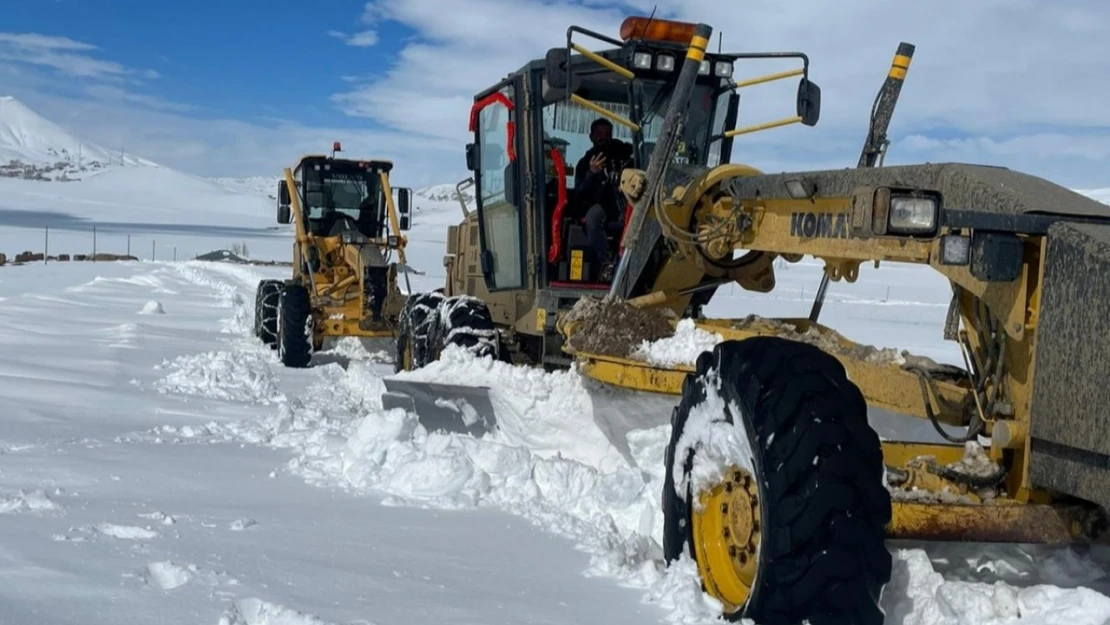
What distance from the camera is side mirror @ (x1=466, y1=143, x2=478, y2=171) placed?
7715 millimetres

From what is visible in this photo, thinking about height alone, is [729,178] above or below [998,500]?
above

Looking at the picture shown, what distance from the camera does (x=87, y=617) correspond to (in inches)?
96.6

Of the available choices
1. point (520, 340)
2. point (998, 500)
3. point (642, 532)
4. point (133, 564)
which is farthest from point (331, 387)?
point (998, 500)

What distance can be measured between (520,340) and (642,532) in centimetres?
355

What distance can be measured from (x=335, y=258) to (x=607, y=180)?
6.71m

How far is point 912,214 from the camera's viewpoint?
274 centimetres

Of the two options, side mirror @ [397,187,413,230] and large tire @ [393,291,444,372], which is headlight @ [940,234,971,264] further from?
side mirror @ [397,187,413,230]

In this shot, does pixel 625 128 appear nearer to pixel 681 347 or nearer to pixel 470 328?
pixel 470 328

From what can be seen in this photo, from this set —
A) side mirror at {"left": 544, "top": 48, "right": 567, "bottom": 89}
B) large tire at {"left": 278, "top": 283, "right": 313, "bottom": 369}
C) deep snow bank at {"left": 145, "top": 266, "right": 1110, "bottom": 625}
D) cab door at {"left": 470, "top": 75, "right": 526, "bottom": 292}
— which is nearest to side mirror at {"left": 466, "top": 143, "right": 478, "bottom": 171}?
cab door at {"left": 470, "top": 75, "right": 526, "bottom": 292}

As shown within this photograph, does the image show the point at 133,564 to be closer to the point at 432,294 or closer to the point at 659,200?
the point at 659,200

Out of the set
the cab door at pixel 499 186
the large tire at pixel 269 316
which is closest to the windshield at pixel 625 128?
the cab door at pixel 499 186

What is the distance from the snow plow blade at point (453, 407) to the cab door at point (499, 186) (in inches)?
47.5

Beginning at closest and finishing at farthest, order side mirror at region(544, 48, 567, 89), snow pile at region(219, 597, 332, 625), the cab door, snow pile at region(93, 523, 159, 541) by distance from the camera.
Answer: snow pile at region(219, 597, 332, 625) → snow pile at region(93, 523, 159, 541) → side mirror at region(544, 48, 567, 89) → the cab door

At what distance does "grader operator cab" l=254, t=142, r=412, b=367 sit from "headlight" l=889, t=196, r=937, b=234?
8480 mm
